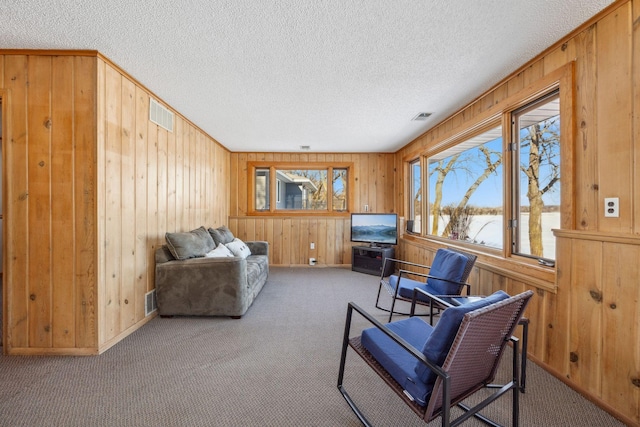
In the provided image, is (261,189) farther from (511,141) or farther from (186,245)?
(511,141)

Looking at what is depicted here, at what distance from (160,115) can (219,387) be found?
9.40 feet

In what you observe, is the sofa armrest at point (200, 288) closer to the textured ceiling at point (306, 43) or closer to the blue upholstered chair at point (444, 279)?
the blue upholstered chair at point (444, 279)

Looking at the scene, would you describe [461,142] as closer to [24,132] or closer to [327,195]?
[327,195]

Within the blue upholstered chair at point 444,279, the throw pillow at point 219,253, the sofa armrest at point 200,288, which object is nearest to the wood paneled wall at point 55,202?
the sofa armrest at point 200,288

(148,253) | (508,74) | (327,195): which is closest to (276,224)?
(327,195)

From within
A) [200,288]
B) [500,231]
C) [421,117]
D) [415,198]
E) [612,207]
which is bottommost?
[200,288]

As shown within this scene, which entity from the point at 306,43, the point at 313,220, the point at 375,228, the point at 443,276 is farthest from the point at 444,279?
the point at 313,220

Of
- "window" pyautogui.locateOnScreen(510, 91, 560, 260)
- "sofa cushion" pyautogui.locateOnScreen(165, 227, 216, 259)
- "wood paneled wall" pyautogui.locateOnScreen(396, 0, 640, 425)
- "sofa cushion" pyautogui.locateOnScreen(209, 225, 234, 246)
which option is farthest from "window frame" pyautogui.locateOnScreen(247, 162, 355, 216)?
"wood paneled wall" pyautogui.locateOnScreen(396, 0, 640, 425)

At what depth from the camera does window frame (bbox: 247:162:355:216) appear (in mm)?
5664

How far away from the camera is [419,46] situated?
6.56 feet

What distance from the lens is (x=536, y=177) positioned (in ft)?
7.75

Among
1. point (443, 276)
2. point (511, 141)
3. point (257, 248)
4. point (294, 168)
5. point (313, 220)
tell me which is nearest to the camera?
point (511, 141)

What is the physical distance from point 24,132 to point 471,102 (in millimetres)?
4244

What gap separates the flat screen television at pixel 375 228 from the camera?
5020 mm
